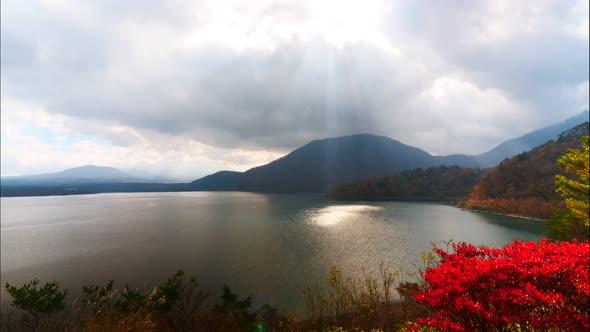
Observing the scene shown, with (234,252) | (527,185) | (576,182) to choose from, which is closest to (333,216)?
(234,252)

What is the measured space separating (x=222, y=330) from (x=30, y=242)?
51110 millimetres

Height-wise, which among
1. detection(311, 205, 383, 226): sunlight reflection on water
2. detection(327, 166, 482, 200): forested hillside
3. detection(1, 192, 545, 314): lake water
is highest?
detection(327, 166, 482, 200): forested hillside

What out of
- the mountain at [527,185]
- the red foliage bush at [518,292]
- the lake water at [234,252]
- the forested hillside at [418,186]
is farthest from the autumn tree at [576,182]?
the forested hillside at [418,186]

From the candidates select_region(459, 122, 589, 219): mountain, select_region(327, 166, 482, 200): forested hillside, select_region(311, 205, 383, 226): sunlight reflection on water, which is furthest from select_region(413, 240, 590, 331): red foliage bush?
select_region(327, 166, 482, 200): forested hillside

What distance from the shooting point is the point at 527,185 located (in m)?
70.8

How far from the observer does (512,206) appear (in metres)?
65.2

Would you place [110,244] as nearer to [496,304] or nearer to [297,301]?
[297,301]

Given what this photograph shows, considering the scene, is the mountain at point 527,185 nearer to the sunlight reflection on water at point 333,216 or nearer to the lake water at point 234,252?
the lake water at point 234,252

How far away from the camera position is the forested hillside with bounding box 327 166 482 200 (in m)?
131

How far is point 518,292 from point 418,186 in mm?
150561

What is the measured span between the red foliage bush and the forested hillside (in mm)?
132921

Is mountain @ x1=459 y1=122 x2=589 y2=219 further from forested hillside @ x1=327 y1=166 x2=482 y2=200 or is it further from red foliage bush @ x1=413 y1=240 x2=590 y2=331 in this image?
red foliage bush @ x1=413 y1=240 x2=590 y2=331

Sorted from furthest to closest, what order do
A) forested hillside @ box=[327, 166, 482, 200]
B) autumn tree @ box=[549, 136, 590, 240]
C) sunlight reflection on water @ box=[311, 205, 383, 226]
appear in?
1. forested hillside @ box=[327, 166, 482, 200]
2. sunlight reflection on water @ box=[311, 205, 383, 226]
3. autumn tree @ box=[549, 136, 590, 240]

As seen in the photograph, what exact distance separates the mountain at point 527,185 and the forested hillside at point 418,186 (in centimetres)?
4499
